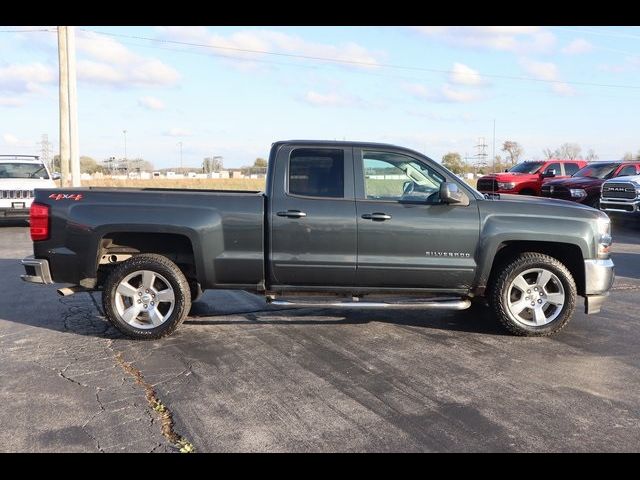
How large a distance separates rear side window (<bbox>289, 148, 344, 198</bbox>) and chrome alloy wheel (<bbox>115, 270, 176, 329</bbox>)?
164cm

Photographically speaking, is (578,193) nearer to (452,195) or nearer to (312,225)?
(452,195)

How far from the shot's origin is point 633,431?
3.48 metres

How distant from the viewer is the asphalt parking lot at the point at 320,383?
3387 millimetres

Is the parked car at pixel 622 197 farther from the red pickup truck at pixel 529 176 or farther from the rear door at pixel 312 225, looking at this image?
the rear door at pixel 312 225

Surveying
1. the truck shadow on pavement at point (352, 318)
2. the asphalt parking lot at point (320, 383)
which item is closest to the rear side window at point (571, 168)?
the asphalt parking lot at point (320, 383)

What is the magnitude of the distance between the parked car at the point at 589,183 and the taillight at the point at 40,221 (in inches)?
610

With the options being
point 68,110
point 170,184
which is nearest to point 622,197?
point 68,110

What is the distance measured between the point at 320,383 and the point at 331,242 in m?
1.54

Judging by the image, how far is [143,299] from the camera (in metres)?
5.36

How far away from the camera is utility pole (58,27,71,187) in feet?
71.5

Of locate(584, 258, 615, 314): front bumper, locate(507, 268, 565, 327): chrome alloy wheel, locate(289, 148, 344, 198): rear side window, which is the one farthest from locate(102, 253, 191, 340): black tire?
locate(584, 258, 615, 314): front bumper
